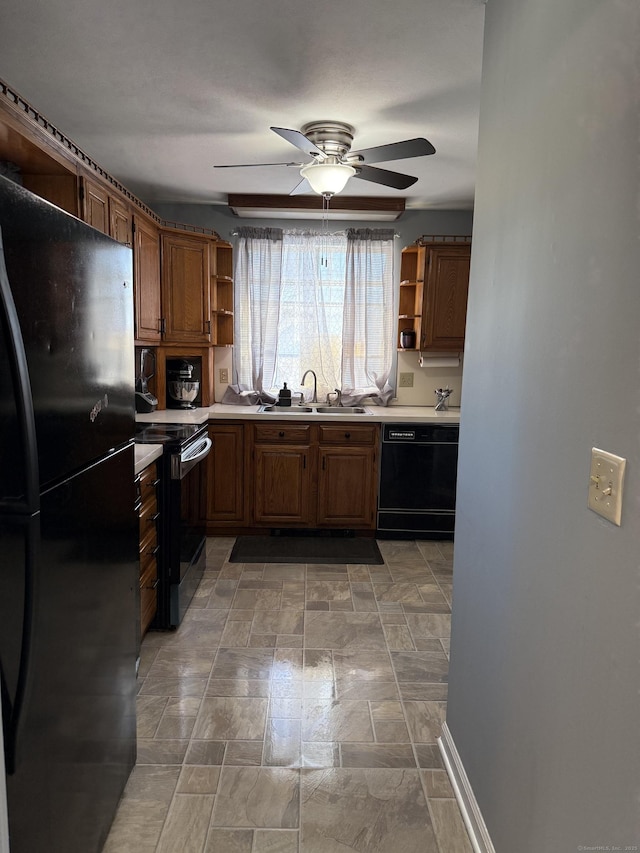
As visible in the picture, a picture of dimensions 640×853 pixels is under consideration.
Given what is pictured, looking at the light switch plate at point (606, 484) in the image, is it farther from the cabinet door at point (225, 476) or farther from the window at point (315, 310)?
the window at point (315, 310)

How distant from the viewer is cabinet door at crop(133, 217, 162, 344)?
11.1ft

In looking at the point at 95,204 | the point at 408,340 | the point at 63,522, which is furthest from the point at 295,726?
the point at 408,340

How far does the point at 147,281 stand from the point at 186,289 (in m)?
0.42

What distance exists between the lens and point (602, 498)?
0.93 m

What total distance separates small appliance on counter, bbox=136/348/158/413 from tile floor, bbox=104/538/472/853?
130cm

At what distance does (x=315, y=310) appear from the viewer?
14.7 ft

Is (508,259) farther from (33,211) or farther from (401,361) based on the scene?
(401,361)

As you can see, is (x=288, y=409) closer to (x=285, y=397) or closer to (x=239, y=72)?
(x=285, y=397)

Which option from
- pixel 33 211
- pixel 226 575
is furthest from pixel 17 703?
pixel 226 575

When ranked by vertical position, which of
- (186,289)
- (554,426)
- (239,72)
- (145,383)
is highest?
(239,72)

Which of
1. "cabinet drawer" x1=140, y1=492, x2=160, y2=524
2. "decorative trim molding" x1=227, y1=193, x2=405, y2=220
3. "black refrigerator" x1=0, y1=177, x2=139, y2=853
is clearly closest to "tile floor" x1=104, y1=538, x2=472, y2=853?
"black refrigerator" x1=0, y1=177, x2=139, y2=853

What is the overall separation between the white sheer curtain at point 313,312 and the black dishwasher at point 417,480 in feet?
2.16

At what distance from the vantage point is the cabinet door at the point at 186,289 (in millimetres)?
3906

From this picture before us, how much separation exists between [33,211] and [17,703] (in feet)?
3.02
